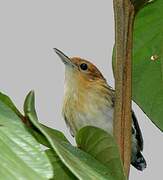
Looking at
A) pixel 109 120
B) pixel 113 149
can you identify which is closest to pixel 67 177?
pixel 113 149

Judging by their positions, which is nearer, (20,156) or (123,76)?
(20,156)

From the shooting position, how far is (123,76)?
0.68 metres

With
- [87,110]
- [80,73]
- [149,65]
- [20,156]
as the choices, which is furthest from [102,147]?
[80,73]

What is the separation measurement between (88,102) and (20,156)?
5.62 ft

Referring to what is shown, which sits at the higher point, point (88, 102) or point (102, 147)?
point (102, 147)

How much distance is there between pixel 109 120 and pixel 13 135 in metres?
1.60

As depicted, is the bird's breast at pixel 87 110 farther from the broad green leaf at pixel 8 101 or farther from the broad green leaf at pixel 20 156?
the broad green leaf at pixel 20 156

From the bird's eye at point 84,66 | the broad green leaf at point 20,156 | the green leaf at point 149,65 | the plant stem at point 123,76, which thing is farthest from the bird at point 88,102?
the broad green leaf at point 20,156

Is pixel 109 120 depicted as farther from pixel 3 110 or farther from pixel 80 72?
pixel 3 110

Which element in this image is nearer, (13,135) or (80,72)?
(13,135)

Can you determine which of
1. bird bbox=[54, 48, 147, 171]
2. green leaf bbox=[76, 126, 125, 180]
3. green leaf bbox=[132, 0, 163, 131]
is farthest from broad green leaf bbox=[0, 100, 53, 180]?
bird bbox=[54, 48, 147, 171]

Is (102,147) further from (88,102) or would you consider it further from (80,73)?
(80,73)

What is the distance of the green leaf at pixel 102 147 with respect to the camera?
0.63m

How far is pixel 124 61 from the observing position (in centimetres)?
69
